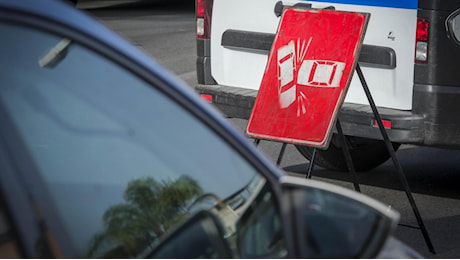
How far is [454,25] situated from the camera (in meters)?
5.84

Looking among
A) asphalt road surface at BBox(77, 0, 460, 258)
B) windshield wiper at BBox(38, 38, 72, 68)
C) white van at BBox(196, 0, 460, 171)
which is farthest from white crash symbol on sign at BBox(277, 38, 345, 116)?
windshield wiper at BBox(38, 38, 72, 68)

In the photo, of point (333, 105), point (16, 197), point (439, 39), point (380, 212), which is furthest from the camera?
point (439, 39)

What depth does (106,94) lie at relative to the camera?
205 centimetres

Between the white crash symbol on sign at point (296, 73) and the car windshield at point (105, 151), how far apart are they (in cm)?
333

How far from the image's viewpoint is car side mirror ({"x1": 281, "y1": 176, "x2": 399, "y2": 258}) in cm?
212

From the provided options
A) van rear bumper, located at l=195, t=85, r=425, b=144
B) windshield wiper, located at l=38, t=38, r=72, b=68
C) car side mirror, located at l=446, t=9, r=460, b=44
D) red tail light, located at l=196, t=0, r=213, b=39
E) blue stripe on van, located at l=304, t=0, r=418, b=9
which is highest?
windshield wiper, located at l=38, t=38, r=72, b=68

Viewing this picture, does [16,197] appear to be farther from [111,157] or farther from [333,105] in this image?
[333,105]

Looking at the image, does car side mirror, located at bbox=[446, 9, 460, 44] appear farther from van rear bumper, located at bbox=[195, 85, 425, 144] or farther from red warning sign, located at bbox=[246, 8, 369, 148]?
red warning sign, located at bbox=[246, 8, 369, 148]

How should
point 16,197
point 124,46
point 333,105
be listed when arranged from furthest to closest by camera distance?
point 333,105
point 124,46
point 16,197

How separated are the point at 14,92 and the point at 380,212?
2.85 ft

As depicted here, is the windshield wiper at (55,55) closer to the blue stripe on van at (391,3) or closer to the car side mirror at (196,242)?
the car side mirror at (196,242)

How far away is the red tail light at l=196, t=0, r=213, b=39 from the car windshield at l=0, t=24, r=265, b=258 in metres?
4.72

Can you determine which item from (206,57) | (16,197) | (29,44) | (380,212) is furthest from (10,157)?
(206,57)

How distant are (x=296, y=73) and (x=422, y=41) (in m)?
0.89
